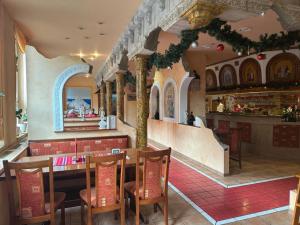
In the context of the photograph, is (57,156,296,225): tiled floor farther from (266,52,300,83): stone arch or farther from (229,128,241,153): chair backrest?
(266,52,300,83): stone arch

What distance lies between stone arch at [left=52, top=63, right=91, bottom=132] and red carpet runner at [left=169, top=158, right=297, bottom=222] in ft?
9.73

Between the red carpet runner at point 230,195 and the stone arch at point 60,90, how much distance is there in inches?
117

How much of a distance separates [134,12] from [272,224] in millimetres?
4061

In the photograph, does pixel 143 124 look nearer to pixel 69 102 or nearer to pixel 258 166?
pixel 258 166

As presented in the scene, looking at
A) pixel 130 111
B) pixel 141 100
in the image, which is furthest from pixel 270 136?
pixel 130 111

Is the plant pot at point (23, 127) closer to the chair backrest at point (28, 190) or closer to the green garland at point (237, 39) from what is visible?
the chair backrest at point (28, 190)

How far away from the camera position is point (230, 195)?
3881 mm

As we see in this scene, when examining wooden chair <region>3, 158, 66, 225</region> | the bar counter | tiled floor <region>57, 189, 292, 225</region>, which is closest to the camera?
wooden chair <region>3, 158, 66, 225</region>

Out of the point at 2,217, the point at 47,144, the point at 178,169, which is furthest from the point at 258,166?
the point at 2,217

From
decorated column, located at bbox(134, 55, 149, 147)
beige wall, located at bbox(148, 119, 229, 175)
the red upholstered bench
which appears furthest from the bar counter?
the red upholstered bench

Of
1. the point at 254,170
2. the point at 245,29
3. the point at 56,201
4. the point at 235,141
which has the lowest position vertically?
the point at 254,170

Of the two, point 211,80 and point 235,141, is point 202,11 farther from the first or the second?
point 211,80

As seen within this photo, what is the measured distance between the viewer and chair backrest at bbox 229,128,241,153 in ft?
18.0

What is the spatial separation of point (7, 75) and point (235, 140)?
498 centimetres
